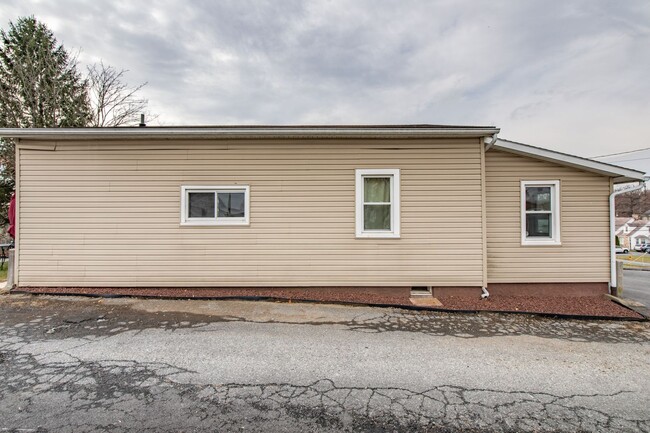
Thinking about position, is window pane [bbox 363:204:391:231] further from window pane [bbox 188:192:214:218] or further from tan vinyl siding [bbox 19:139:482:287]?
window pane [bbox 188:192:214:218]

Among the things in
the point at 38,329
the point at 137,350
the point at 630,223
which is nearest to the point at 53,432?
the point at 137,350

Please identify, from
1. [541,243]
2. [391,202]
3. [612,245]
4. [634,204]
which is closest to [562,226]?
[541,243]

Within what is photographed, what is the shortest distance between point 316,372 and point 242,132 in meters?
4.66

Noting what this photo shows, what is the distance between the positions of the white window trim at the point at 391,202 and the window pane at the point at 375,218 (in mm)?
109

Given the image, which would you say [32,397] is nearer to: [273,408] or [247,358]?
[247,358]

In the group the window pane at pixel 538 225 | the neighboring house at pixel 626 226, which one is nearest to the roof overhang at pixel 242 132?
the window pane at pixel 538 225

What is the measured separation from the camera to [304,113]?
14.9 m

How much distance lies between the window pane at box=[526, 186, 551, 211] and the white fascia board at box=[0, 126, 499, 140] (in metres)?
1.75

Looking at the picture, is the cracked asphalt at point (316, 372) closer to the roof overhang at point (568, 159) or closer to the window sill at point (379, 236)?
the window sill at point (379, 236)

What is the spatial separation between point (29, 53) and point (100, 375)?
21.9 m

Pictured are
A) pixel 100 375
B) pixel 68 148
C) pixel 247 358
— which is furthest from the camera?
pixel 68 148

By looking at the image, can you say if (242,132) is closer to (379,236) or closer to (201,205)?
(201,205)

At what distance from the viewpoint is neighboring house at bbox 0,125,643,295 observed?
632 centimetres

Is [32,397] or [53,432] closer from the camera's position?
[53,432]
